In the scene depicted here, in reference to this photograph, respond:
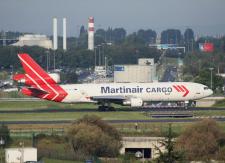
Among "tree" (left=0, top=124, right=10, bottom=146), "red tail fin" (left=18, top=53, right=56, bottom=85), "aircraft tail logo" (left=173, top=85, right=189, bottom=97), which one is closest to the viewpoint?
"tree" (left=0, top=124, right=10, bottom=146)

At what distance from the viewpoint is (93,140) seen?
168 ft

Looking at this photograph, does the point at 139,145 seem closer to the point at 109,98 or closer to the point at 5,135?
the point at 5,135

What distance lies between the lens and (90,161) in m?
43.5

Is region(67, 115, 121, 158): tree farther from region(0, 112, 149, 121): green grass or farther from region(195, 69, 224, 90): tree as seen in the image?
region(195, 69, 224, 90): tree

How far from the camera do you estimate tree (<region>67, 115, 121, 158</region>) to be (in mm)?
51062

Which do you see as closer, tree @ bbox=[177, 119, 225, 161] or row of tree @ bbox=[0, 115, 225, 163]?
row of tree @ bbox=[0, 115, 225, 163]

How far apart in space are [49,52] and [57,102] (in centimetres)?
11214

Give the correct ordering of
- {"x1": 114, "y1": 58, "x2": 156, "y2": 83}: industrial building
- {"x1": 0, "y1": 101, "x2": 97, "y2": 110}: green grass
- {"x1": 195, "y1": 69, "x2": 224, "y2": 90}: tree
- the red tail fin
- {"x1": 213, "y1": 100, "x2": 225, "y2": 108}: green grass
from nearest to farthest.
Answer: the red tail fin → {"x1": 213, "y1": 100, "x2": 225, "y2": 108}: green grass → {"x1": 0, "y1": 101, "x2": 97, "y2": 110}: green grass → {"x1": 195, "y1": 69, "x2": 224, "y2": 90}: tree → {"x1": 114, "y1": 58, "x2": 156, "y2": 83}: industrial building

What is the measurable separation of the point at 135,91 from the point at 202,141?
27.6m

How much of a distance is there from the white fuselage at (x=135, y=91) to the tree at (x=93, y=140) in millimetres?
24812

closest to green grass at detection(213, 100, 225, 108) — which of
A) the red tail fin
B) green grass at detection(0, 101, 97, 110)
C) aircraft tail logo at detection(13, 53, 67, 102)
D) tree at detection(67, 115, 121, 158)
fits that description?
green grass at detection(0, 101, 97, 110)

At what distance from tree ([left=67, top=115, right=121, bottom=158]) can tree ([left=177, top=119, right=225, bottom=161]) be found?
366cm

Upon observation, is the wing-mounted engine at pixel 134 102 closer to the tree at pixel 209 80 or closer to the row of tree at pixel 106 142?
the row of tree at pixel 106 142

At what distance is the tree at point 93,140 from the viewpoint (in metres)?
51.1
